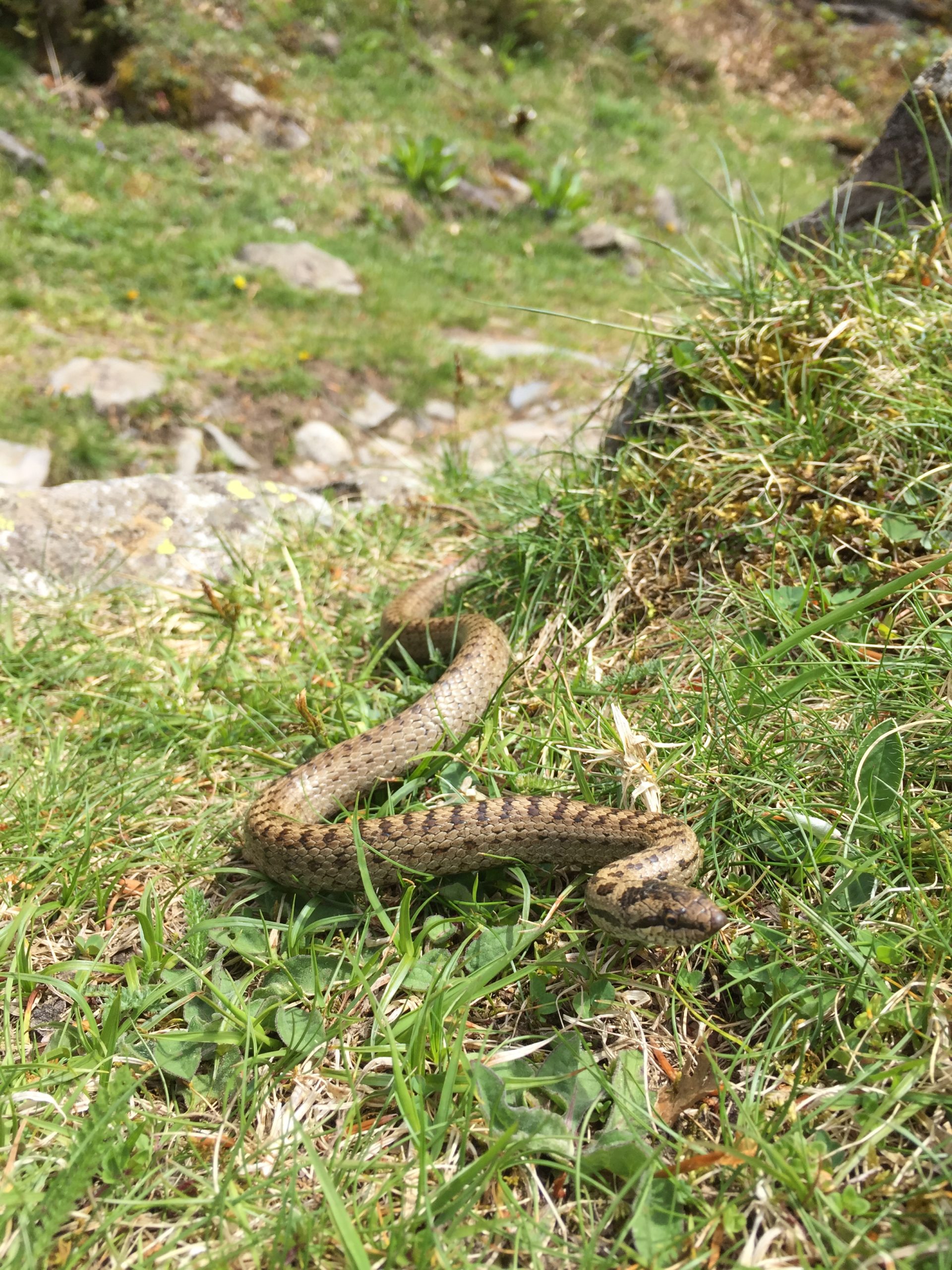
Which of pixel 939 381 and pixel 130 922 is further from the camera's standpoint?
pixel 939 381

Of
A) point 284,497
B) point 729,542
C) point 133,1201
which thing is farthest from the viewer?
point 284,497

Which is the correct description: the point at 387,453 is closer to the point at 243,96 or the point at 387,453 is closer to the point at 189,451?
the point at 189,451

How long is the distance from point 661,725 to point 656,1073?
51.1 inches

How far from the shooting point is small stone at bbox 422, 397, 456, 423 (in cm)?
886

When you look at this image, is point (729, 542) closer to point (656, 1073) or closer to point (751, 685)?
point (751, 685)

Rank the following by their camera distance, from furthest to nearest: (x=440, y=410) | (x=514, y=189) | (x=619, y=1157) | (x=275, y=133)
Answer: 1. (x=514, y=189)
2. (x=275, y=133)
3. (x=440, y=410)
4. (x=619, y=1157)

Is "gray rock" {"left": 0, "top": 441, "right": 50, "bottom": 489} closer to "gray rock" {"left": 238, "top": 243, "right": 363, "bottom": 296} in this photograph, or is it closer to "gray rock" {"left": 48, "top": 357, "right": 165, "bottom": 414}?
"gray rock" {"left": 48, "top": 357, "right": 165, "bottom": 414}

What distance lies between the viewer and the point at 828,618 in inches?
112

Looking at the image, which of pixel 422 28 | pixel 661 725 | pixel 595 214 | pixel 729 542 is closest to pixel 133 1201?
pixel 661 725

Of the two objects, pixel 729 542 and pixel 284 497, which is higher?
pixel 729 542

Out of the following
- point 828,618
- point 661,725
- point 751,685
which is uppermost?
point 828,618

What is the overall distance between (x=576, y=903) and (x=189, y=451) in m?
5.64

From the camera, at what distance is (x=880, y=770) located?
2.92m

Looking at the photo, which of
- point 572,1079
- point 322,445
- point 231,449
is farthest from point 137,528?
point 572,1079
